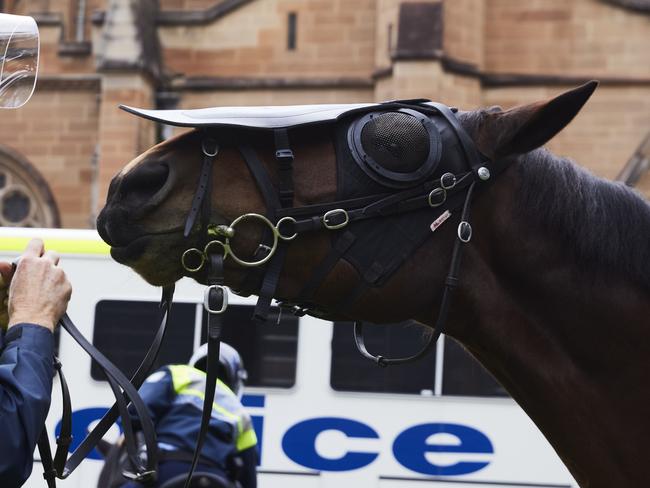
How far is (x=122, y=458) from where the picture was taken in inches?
185

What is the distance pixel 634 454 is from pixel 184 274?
1048mm

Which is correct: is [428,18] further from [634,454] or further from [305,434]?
[634,454]

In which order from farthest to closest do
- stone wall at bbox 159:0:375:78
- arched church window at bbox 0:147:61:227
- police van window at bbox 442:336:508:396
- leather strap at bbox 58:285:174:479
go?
arched church window at bbox 0:147:61:227
stone wall at bbox 159:0:375:78
police van window at bbox 442:336:508:396
leather strap at bbox 58:285:174:479

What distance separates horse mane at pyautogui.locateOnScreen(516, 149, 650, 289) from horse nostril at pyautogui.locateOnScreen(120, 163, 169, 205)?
0.79 meters

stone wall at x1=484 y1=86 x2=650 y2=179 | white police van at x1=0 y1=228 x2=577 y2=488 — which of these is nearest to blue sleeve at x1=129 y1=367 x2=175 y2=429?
white police van at x1=0 y1=228 x2=577 y2=488

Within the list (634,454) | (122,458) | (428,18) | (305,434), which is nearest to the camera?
(634,454)

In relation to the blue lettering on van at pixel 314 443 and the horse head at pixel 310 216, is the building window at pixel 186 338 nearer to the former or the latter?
the blue lettering on van at pixel 314 443

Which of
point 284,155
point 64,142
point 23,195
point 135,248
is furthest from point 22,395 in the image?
point 23,195

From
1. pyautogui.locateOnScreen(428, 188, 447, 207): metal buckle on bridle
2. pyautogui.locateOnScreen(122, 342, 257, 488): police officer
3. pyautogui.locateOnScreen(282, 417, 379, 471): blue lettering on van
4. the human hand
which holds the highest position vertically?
pyautogui.locateOnScreen(428, 188, 447, 207): metal buckle on bridle

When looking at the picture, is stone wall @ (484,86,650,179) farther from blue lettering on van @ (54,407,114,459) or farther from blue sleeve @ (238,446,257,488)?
blue sleeve @ (238,446,257,488)

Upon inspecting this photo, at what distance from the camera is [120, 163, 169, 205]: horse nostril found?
221 cm

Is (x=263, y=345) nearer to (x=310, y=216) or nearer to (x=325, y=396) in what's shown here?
(x=325, y=396)

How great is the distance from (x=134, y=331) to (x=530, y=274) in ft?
23.5

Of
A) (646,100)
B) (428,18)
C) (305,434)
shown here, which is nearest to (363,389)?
(305,434)
